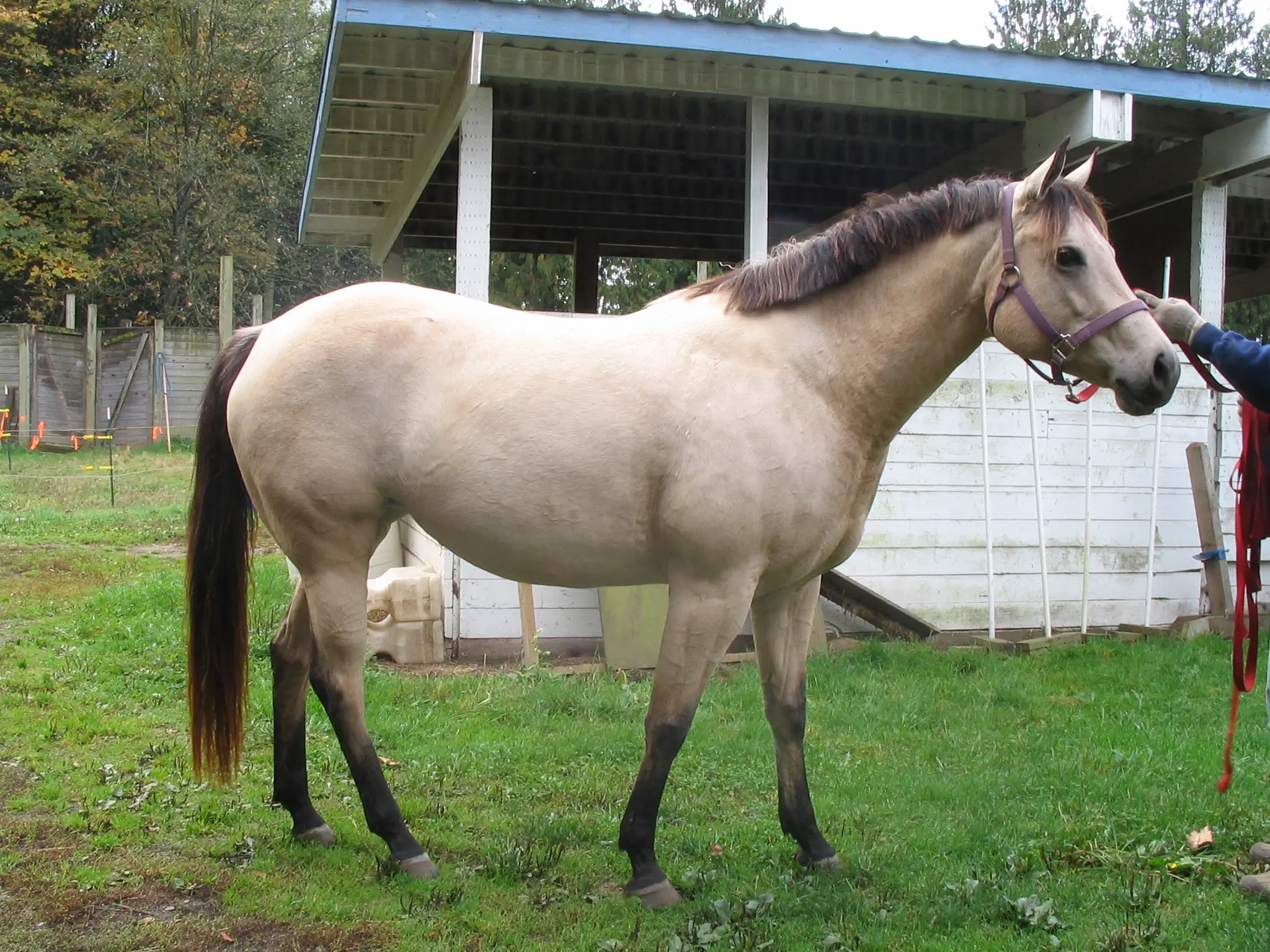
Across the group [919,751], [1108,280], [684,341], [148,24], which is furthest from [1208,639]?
[148,24]

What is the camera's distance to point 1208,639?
6.35 meters

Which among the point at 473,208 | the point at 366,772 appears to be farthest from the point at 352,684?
the point at 473,208

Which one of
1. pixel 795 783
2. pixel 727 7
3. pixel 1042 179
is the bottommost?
pixel 795 783

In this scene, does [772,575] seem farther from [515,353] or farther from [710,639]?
[515,353]

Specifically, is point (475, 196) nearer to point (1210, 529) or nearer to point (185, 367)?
point (1210, 529)

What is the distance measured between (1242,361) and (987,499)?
4.02m

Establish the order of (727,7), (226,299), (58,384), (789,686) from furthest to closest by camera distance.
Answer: (727,7)
(58,384)
(226,299)
(789,686)

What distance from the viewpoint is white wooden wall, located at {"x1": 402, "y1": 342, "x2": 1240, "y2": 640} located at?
659cm

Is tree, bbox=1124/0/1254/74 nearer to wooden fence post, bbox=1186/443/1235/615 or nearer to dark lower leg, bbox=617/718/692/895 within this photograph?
wooden fence post, bbox=1186/443/1235/615

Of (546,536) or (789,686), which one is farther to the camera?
(789,686)

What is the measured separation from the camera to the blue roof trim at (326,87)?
5.38 metres

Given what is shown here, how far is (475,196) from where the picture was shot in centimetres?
580

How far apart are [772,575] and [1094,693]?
3138 mm

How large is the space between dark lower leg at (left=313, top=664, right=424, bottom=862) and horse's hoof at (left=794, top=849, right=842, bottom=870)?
3.95 feet
